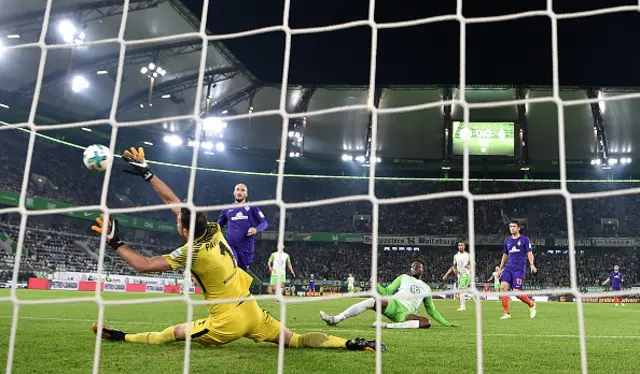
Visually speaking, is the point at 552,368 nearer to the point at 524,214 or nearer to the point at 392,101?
the point at 392,101

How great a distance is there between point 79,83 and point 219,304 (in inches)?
845

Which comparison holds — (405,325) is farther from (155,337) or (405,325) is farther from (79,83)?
(79,83)

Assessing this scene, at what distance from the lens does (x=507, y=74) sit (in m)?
25.5

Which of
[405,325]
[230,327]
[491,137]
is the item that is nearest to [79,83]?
[491,137]

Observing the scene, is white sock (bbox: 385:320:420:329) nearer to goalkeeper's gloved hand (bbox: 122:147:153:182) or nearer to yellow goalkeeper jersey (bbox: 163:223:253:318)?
yellow goalkeeper jersey (bbox: 163:223:253:318)

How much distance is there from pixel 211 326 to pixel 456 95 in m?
25.7

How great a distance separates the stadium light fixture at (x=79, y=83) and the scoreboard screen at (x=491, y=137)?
17.1 m

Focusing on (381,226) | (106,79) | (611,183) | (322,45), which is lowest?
(381,226)

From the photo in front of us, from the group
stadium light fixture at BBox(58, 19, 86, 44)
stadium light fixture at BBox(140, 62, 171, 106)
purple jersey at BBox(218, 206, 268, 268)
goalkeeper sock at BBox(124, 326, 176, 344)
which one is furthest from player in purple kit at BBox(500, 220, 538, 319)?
stadium light fixture at BBox(140, 62, 171, 106)

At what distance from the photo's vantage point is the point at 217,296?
14.3 feet

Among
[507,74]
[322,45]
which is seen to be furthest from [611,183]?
[322,45]

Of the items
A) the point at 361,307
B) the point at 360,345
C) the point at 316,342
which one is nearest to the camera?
the point at 360,345

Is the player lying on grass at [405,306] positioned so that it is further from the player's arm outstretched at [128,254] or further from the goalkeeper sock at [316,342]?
the player's arm outstretched at [128,254]

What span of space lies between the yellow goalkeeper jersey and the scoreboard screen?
2342 cm
